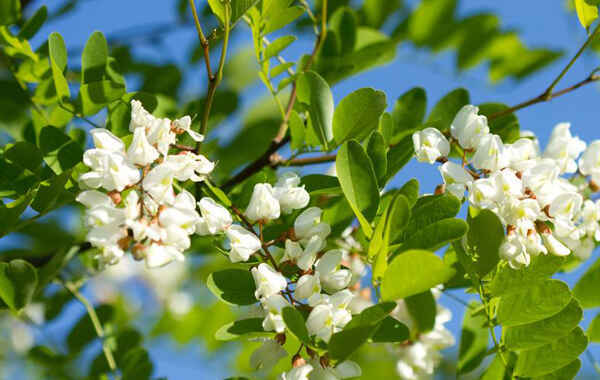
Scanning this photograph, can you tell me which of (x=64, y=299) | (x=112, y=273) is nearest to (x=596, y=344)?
(x=64, y=299)

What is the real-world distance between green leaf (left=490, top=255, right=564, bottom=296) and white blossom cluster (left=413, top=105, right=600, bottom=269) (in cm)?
2

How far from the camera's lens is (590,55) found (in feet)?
6.66

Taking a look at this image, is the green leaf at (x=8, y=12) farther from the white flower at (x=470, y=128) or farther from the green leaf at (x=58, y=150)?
the white flower at (x=470, y=128)

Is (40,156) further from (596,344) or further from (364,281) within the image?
(596,344)

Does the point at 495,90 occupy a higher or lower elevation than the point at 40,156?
lower

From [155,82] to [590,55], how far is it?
1316mm

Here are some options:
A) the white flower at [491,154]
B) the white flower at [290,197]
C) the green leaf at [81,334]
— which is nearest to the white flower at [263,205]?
the white flower at [290,197]

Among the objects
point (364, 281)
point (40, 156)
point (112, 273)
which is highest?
point (40, 156)

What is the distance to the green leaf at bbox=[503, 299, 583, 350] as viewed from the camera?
40.9 inches

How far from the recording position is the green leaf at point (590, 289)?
4.22 ft

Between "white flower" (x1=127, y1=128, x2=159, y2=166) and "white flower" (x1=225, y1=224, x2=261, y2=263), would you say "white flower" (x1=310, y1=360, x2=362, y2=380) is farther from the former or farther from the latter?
"white flower" (x1=127, y1=128, x2=159, y2=166)

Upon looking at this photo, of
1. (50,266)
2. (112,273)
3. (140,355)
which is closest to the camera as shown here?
(50,266)

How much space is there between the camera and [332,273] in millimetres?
1001

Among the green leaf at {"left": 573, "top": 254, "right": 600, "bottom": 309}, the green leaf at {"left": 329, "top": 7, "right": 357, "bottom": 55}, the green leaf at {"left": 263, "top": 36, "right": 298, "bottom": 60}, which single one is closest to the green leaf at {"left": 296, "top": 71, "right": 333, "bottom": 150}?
the green leaf at {"left": 263, "top": 36, "right": 298, "bottom": 60}
